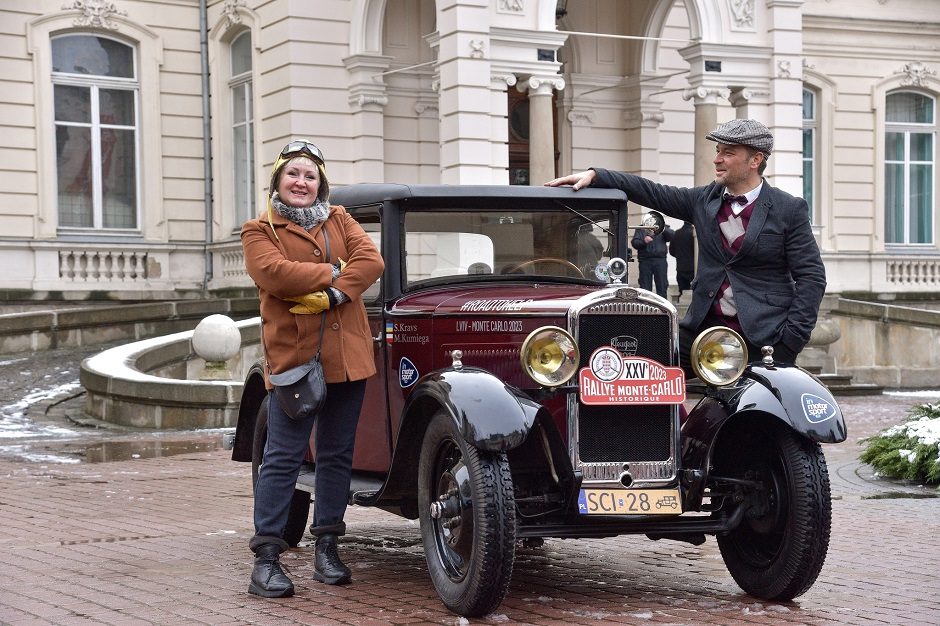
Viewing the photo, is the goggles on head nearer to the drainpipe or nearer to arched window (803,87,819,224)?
the drainpipe

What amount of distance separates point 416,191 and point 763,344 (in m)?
1.75

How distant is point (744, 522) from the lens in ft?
20.1

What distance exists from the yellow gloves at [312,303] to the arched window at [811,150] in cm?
2204

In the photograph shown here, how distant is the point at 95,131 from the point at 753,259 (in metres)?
18.2

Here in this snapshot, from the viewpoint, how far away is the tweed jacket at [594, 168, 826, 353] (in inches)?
250

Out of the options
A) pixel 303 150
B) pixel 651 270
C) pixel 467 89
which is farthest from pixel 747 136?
pixel 467 89

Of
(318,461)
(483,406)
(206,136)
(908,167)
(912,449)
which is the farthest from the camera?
(908,167)

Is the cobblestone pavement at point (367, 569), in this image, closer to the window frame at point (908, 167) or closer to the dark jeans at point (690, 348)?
the dark jeans at point (690, 348)

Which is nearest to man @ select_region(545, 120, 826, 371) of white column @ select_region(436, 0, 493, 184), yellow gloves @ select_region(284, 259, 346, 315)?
yellow gloves @ select_region(284, 259, 346, 315)

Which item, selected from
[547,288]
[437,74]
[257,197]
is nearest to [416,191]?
[547,288]

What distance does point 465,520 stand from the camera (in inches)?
220

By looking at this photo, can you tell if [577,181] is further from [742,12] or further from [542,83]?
[742,12]

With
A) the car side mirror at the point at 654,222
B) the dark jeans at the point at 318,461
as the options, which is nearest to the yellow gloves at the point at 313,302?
the dark jeans at the point at 318,461

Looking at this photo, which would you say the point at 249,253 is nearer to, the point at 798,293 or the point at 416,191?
the point at 416,191
